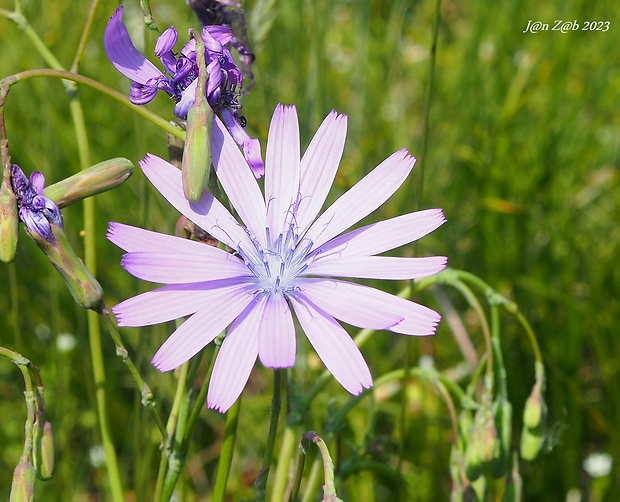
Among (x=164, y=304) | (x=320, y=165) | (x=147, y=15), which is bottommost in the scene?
(x=164, y=304)

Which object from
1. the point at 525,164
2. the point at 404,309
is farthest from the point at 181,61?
the point at 525,164

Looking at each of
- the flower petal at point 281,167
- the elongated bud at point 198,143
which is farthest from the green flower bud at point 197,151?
the flower petal at point 281,167

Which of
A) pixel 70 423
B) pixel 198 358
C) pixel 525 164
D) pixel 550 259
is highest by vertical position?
pixel 525 164

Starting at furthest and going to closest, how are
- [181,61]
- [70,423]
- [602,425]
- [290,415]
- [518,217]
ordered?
1. [518,217]
2. [70,423]
3. [602,425]
4. [290,415]
5. [181,61]

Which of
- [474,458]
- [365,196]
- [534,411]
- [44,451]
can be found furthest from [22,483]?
[534,411]

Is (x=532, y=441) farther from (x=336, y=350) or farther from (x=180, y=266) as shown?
(x=180, y=266)

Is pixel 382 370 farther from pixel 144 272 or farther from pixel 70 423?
pixel 144 272
